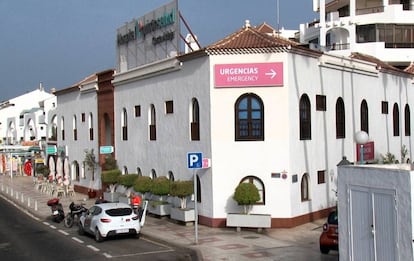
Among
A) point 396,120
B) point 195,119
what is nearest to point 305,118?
point 195,119

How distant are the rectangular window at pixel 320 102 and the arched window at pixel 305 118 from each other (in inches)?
35.6

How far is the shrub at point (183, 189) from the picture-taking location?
79.0 feet

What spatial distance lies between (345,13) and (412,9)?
230 inches

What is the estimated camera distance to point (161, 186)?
1032 inches

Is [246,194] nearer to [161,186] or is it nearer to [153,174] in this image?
[161,186]

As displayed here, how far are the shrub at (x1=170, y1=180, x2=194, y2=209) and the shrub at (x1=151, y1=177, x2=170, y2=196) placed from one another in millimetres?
1486

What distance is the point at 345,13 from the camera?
5072 centimetres

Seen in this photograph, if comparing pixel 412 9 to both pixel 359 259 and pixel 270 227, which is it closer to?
pixel 270 227

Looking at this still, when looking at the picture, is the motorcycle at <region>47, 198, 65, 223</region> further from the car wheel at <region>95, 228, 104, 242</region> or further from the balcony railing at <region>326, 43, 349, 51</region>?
the balcony railing at <region>326, 43, 349, 51</region>

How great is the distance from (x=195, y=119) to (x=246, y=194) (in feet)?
15.5

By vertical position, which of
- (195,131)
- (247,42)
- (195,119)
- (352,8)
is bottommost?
(195,131)

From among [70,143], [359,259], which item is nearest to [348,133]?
[359,259]

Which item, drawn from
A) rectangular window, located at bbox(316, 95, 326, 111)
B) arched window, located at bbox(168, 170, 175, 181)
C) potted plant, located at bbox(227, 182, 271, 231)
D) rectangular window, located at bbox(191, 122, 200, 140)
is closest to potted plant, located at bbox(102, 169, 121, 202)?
arched window, located at bbox(168, 170, 175, 181)

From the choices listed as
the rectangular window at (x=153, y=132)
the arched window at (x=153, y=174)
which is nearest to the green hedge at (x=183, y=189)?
the arched window at (x=153, y=174)
